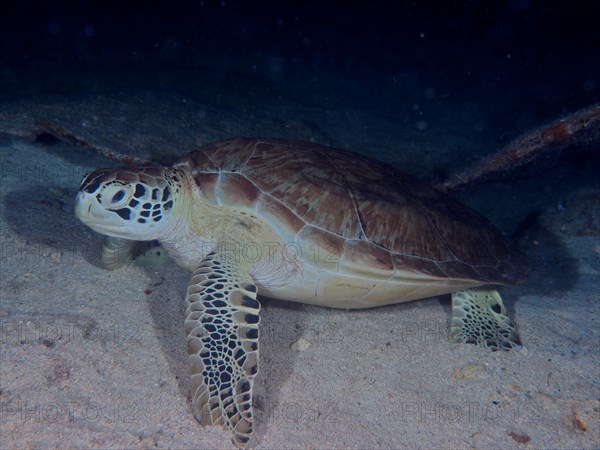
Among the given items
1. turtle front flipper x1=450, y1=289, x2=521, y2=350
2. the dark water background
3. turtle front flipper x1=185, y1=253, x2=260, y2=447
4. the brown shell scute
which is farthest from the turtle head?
the dark water background

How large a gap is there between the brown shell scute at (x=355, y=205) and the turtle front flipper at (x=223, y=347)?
2.32 feet

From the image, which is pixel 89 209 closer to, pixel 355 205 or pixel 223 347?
pixel 223 347

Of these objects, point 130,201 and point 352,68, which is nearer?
point 130,201

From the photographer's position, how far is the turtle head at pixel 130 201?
9.25 feet

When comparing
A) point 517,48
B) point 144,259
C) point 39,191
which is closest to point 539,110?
point 517,48

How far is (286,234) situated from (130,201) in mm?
1319

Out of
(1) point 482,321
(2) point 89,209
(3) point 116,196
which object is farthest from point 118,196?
(1) point 482,321

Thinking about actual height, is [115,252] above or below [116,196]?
below

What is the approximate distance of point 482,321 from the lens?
3.49 metres

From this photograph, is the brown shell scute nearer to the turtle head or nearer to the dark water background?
the turtle head

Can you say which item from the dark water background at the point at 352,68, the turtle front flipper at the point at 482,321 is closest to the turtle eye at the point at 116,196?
the turtle front flipper at the point at 482,321

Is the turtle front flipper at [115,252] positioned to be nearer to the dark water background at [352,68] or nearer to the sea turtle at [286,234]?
the sea turtle at [286,234]

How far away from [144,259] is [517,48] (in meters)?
18.5

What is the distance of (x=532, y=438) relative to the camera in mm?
2451
